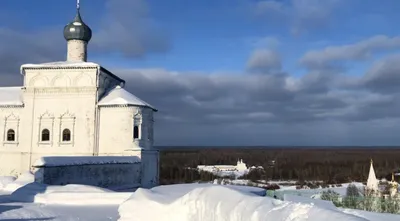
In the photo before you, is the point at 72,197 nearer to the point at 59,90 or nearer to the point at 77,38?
the point at 59,90

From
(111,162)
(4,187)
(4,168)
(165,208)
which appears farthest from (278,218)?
(4,168)

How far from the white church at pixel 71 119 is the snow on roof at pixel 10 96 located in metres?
0.05

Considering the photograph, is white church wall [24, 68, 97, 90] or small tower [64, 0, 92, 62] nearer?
white church wall [24, 68, 97, 90]

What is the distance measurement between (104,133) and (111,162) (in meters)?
2.08

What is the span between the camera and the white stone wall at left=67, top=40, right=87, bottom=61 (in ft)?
60.6

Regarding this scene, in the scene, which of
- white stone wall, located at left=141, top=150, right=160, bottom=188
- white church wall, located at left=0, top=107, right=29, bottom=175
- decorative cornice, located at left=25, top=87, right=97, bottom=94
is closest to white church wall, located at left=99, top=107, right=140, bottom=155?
white stone wall, located at left=141, top=150, right=160, bottom=188

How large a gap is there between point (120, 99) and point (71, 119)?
215 centimetres

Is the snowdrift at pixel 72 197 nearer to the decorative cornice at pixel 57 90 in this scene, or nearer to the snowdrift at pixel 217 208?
the snowdrift at pixel 217 208

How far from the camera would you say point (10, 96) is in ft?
60.1

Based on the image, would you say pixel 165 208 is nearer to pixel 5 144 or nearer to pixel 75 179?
pixel 75 179

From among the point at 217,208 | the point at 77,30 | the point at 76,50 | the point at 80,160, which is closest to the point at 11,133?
the point at 76,50

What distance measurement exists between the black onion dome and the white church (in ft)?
3.93

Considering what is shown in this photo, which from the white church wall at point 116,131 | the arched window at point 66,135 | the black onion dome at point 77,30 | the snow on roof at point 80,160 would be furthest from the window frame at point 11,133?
the snow on roof at point 80,160

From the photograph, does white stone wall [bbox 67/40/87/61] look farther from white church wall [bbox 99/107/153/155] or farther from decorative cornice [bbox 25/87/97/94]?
white church wall [bbox 99/107/153/155]
